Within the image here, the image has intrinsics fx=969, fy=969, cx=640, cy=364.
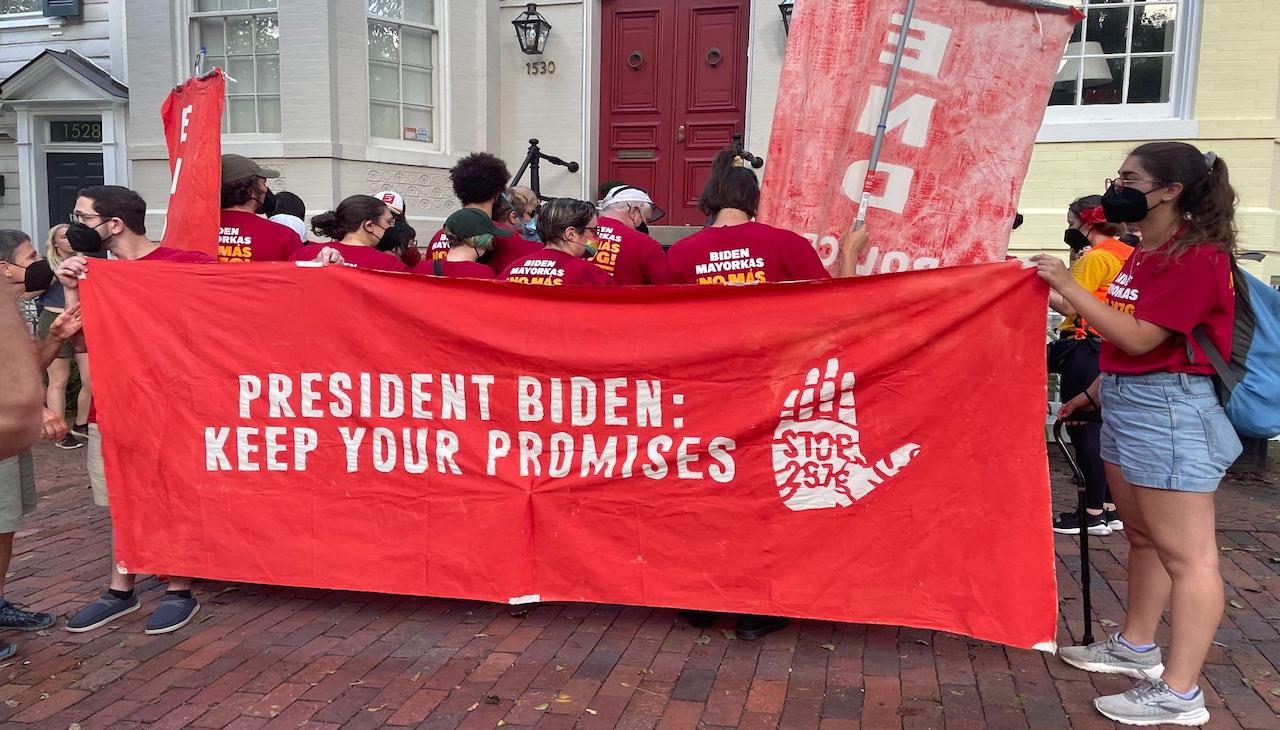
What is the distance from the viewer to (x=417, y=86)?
35.1 feet

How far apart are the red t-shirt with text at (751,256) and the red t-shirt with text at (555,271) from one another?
1.44 ft

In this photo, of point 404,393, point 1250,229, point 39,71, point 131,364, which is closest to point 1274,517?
point 1250,229

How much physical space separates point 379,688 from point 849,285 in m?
2.32

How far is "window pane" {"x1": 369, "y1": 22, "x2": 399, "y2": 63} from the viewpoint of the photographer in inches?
408

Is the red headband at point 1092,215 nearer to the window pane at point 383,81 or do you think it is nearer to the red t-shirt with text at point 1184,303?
the red t-shirt with text at point 1184,303

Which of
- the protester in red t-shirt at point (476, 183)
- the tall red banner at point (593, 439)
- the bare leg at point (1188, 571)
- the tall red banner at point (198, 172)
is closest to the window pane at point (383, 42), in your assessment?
the tall red banner at point (198, 172)

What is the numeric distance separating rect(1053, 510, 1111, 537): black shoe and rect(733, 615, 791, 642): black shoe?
7.85 ft

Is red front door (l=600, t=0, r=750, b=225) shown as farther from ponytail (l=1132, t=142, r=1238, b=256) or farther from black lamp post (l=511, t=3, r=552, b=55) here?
ponytail (l=1132, t=142, r=1238, b=256)

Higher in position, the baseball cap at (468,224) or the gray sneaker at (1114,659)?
the baseball cap at (468,224)

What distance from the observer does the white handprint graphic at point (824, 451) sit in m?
3.73

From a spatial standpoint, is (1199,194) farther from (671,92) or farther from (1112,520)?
(671,92)

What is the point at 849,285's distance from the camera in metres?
3.71

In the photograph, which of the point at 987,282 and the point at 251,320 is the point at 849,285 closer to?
the point at 987,282

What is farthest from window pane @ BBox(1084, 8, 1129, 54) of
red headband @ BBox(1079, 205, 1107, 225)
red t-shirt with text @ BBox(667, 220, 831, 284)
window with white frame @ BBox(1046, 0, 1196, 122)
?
red t-shirt with text @ BBox(667, 220, 831, 284)
